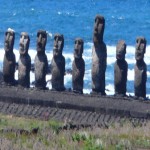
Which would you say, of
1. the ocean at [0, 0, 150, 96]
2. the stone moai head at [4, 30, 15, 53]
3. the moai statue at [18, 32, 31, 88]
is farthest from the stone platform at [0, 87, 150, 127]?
the ocean at [0, 0, 150, 96]

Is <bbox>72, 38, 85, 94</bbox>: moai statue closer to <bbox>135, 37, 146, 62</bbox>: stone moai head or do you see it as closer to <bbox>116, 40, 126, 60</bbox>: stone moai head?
<bbox>116, 40, 126, 60</bbox>: stone moai head

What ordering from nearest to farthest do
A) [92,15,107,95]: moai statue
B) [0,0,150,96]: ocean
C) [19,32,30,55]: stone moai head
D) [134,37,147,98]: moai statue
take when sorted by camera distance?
[134,37,147,98]: moai statue, [92,15,107,95]: moai statue, [19,32,30,55]: stone moai head, [0,0,150,96]: ocean

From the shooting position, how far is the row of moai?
2589cm

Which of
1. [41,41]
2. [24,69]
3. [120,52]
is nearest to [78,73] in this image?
[120,52]

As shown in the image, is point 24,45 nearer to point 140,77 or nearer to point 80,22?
point 140,77

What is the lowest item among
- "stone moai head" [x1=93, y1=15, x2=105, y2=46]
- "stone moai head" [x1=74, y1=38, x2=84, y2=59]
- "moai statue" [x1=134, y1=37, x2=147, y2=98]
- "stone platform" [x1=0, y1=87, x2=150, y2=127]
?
"stone platform" [x1=0, y1=87, x2=150, y2=127]

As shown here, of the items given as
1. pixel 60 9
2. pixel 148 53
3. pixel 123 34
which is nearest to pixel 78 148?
pixel 148 53

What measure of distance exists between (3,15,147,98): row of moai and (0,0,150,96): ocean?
8360 mm

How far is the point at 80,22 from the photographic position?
72688mm

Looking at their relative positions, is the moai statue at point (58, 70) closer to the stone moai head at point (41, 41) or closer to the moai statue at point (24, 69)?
the stone moai head at point (41, 41)

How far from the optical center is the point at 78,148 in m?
13.8

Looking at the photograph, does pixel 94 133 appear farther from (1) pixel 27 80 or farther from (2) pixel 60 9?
(2) pixel 60 9

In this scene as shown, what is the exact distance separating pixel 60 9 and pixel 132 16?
1049 centimetres

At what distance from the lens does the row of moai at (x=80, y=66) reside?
25891 mm
